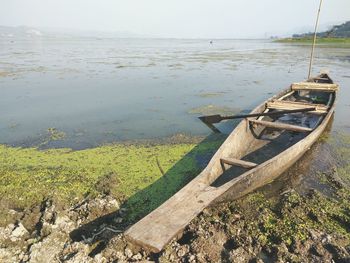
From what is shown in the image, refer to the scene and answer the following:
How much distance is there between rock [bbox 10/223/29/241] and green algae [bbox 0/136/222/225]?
0.72 m

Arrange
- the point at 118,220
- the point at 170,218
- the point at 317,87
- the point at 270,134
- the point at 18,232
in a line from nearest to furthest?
the point at 170,218 → the point at 18,232 → the point at 118,220 → the point at 270,134 → the point at 317,87

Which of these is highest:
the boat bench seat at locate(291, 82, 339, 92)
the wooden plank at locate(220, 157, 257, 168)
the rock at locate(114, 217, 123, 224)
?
the boat bench seat at locate(291, 82, 339, 92)

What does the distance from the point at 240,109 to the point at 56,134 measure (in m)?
5.71

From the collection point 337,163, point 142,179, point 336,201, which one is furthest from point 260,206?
point 337,163

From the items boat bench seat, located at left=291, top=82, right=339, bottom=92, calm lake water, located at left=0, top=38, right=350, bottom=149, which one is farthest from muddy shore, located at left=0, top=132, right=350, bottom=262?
boat bench seat, located at left=291, top=82, right=339, bottom=92

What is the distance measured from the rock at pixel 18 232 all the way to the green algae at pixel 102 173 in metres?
0.72

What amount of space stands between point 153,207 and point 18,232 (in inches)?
71.6

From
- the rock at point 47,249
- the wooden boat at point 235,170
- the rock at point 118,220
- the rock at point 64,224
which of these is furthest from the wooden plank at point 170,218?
the rock at point 64,224

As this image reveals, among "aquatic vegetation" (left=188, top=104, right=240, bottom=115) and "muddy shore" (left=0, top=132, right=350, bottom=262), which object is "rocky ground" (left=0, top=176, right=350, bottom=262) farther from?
"aquatic vegetation" (left=188, top=104, right=240, bottom=115)

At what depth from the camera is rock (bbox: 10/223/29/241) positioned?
3553 mm

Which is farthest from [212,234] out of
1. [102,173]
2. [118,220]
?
[102,173]

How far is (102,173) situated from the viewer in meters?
5.43

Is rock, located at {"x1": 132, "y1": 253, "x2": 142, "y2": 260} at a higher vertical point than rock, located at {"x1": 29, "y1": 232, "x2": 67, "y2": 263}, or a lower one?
higher

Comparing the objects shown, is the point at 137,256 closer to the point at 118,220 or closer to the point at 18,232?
the point at 118,220
